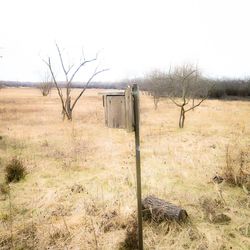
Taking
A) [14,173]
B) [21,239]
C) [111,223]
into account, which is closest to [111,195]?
[111,223]

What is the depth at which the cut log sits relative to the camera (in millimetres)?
4785

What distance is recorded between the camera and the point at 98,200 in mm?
5750

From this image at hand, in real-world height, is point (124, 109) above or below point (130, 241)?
above

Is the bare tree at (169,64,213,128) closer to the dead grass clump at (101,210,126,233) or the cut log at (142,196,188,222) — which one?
the cut log at (142,196,188,222)

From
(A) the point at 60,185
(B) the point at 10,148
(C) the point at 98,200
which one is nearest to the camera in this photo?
(C) the point at 98,200

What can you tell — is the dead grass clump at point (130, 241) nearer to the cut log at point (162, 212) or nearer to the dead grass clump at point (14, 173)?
the cut log at point (162, 212)

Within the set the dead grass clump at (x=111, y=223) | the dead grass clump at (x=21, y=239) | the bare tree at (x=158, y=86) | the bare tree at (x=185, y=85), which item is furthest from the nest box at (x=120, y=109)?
the bare tree at (x=158, y=86)

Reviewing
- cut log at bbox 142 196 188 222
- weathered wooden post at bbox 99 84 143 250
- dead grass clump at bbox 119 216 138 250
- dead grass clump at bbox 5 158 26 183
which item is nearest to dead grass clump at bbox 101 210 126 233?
dead grass clump at bbox 119 216 138 250

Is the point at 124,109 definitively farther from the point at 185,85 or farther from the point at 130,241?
the point at 185,85

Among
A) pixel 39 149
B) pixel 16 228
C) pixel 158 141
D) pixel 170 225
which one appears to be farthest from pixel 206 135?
pixel 16 228

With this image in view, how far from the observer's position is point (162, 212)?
486cm

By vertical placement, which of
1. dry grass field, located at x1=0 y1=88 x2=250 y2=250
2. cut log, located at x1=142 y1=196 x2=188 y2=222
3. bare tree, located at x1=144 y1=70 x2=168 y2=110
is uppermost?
bare tree, located at x1=144 y1=70 x2=168 y2=110

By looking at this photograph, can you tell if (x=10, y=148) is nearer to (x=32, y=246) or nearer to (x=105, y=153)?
(x=105, y=153)

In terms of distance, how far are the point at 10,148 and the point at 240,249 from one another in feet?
28.4
